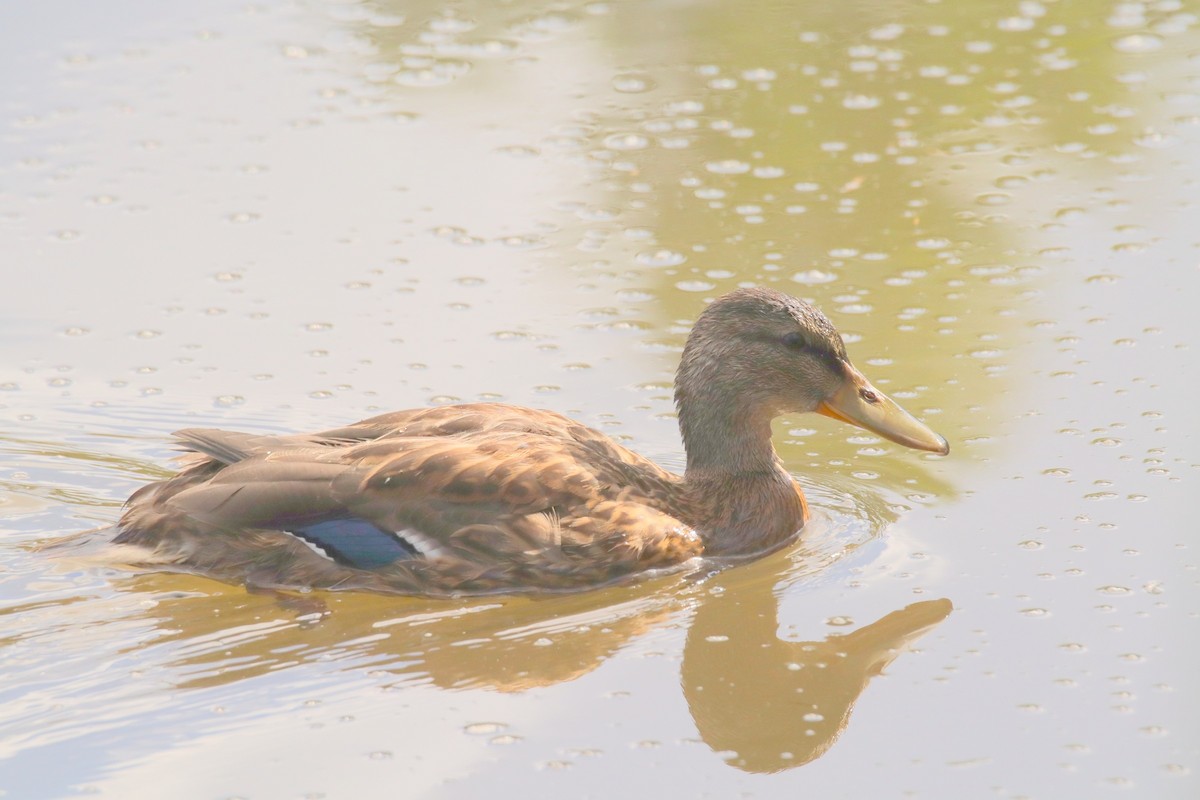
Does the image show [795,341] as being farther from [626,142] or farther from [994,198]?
[626,142]

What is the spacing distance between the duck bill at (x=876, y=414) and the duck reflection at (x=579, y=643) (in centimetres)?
74

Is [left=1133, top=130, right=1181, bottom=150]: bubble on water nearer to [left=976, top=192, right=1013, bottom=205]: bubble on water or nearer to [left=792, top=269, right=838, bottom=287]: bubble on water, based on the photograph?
[left=976, top=192, right=1013, bottom=205]: bubble on water

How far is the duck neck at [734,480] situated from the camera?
6.96m

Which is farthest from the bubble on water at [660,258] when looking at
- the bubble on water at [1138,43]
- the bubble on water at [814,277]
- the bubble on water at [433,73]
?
the bubble on water at [1138,43]

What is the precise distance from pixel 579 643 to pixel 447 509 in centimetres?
80

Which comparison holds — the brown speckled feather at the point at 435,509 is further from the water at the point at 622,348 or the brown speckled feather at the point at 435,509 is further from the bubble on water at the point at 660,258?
the bubble on water at the point at 660,258

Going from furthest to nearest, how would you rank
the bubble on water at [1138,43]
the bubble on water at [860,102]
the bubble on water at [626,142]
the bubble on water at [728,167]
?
1. the bubble on water at [1138,43]
2. the bubble on water at [860,102]
3. the bubble on water at [626,142]
4. the bubble on water at [728,167]

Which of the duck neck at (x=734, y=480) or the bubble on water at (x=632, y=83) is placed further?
the bubble on water at (x=632, y=83)

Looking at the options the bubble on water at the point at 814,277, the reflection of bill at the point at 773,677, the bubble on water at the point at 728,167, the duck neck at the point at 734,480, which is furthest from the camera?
the bubble on water at the point at 728,167

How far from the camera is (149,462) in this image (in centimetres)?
750

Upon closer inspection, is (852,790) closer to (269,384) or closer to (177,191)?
(269,384)

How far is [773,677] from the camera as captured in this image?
591cm

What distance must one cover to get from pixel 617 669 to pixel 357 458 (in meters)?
1.41

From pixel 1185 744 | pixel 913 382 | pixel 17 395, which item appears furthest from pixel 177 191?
pixel 1185 744
